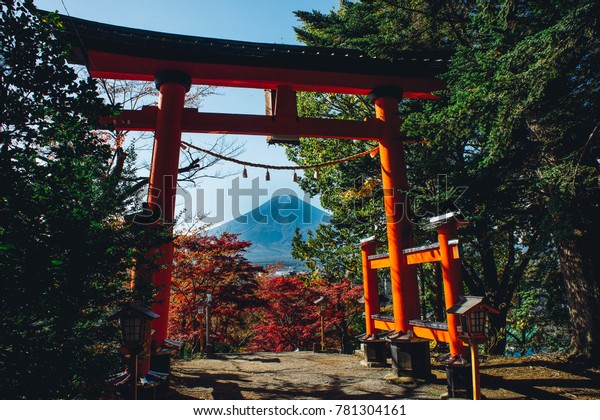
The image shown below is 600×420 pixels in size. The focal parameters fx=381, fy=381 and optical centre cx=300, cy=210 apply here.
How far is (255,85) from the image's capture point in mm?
7254

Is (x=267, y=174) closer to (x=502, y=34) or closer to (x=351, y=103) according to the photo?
(x=502, y=34)

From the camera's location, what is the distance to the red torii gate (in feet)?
20.1

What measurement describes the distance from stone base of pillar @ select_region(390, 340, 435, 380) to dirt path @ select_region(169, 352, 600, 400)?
20 cm

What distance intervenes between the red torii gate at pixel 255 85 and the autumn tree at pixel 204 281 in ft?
20.5

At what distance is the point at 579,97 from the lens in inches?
196

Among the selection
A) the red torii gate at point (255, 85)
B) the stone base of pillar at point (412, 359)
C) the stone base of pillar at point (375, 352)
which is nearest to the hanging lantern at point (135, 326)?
the red torii gate at point (255, 85)

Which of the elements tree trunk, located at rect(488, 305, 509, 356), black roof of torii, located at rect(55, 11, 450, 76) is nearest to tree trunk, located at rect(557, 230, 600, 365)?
tree trunk, located at rect(488, 305, 509, 356)

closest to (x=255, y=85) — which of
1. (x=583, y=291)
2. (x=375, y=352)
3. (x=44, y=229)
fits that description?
(x=44, y=229)

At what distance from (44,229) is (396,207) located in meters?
5.61

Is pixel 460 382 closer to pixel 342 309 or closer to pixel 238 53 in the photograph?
pixel 238 53

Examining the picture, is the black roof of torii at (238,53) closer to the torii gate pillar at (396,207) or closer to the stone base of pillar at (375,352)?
the torii gate pillar at (396,207)

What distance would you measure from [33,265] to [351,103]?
10.6 metres

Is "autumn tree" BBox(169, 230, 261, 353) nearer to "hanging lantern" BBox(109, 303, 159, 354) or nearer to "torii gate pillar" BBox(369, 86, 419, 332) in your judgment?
"torii gate pillar" BBox(369, 86, 419, 332)

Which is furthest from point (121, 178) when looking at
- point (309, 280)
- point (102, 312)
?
point (309, 280)
